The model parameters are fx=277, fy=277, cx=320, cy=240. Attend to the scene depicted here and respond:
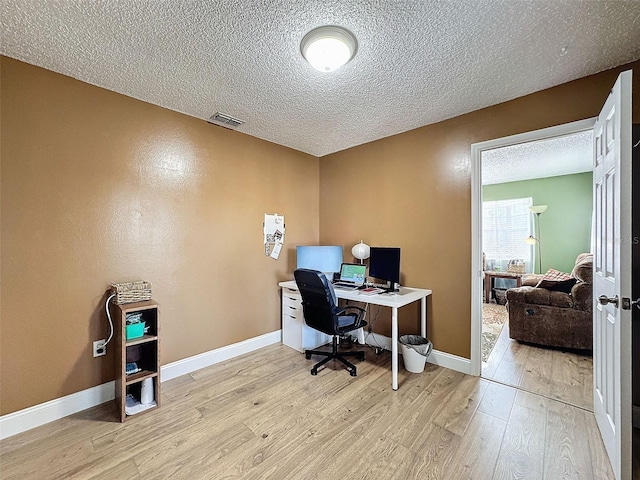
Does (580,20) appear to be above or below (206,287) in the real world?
above

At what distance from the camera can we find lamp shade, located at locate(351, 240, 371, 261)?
10.7ft

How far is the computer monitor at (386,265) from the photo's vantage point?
282 cm

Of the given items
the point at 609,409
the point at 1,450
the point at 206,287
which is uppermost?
the point at 206,287

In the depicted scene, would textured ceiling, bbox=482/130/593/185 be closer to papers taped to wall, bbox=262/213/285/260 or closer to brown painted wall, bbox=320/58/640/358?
brown painted wall, bbox=320/58/640/358

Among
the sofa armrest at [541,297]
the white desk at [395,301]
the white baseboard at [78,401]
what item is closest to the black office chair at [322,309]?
the white desk at [395,301]

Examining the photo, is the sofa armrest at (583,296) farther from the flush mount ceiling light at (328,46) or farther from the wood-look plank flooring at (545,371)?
the flush mount ceiling light at (328,46)

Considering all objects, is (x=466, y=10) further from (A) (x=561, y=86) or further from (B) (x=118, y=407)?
(B) (x=118, y=407)

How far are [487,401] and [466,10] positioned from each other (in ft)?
8.60

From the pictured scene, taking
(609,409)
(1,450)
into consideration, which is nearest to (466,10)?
(609,409)

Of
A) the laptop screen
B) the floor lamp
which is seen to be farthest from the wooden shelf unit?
the floor lamp

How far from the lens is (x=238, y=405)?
213cm

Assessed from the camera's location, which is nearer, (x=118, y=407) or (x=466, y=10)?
(x=466, y=10)

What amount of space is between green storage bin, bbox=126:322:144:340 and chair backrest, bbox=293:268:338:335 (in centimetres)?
129

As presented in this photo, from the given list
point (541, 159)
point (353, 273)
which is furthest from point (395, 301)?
point (541, 159)
